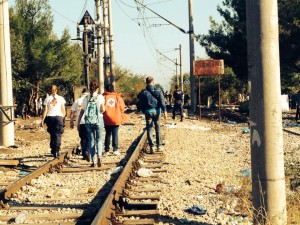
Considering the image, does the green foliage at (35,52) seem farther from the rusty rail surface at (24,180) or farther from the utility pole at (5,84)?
the rusty rail surface at (24,180)

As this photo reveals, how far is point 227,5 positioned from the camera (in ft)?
132

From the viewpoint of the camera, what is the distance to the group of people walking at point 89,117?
1083 cm

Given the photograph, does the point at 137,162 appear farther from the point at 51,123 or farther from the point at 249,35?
the point at 249,35

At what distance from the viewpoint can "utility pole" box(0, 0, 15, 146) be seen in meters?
16.0

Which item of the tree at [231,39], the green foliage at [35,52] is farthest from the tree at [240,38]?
the green foliage at [35,52]

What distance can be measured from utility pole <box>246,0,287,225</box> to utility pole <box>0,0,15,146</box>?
38.7 ft

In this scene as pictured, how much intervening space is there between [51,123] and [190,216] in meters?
6.15

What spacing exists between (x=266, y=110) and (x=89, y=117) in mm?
6051

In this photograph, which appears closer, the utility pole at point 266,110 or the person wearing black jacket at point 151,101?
the utility pole at point 266,110

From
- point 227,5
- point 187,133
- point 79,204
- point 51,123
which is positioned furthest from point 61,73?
point 79,204

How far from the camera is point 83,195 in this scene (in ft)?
26.5

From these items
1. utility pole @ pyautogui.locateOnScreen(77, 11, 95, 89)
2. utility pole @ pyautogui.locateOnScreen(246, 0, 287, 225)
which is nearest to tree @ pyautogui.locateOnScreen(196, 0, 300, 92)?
utility pole @ pyautogui.locateOnScreen(77, 11, 95, 89)

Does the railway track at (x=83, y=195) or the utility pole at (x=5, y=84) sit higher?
the utility pole at (x=5, y=84)

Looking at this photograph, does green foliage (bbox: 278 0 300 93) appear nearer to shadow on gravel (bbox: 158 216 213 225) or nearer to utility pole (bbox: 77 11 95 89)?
utility pole (bbox: 77 11 95 89)
